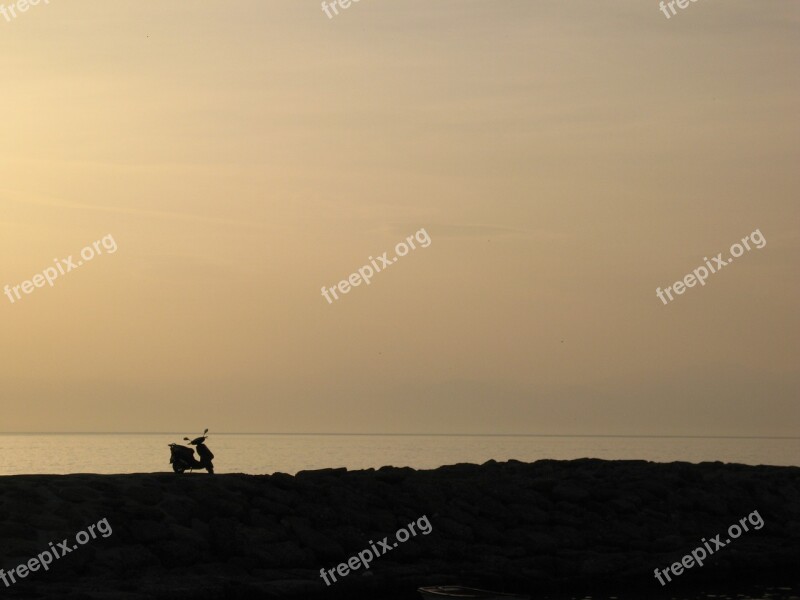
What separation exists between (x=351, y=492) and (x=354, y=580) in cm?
347

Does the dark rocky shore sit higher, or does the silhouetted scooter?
the silhouetted scooter

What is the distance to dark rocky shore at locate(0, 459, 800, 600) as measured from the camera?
1747 centimetres

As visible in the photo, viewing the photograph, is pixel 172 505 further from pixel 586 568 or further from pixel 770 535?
pixel 770 535

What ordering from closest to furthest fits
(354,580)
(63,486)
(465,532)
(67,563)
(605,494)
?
(67,563)
(354,580)
(63,486)
(465,532)
(605,494)

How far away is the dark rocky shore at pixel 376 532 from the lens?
57.3 ft

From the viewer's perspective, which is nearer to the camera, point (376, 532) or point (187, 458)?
point (376, 532)

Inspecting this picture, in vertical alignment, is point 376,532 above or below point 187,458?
below

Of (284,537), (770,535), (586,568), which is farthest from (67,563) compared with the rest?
(770,535)

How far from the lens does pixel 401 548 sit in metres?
20.1

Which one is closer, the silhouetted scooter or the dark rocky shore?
the dark rocky shore

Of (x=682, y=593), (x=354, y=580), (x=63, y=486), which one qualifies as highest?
(x=63, y=486)

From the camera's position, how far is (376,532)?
20531 millimetres

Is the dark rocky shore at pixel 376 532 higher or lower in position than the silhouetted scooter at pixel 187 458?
lower

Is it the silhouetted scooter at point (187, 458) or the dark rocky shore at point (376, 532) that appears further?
the silhouetted scooter at point (187, 458)
